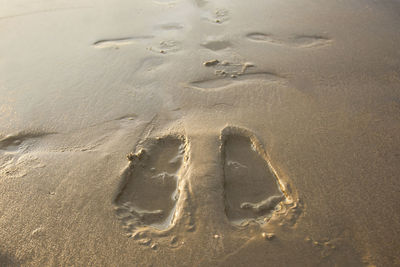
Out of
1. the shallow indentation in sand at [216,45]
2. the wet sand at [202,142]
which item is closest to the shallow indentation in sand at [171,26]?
the wet sand at [202,142]

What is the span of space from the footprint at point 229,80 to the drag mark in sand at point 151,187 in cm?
58

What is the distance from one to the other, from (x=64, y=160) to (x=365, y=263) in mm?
1584

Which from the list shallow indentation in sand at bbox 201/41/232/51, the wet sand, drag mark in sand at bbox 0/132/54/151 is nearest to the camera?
the wet sand

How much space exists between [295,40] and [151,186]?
1.97 m

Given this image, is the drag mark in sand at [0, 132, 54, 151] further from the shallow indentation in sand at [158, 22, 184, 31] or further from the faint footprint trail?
the faint footprint trail

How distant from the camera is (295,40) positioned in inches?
109

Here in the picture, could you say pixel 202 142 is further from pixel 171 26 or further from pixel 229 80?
pixel 171 26

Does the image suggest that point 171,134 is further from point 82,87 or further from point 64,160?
point 82,87

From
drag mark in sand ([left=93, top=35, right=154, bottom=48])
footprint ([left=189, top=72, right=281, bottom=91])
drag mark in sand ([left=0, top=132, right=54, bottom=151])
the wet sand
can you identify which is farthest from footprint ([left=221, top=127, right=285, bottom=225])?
drag mark in sand ([left=93, top=35, right=154, bottom=48])

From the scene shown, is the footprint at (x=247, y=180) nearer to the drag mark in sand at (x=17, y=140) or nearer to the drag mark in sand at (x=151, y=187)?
the drag mark in sand at (x=151, y=187)

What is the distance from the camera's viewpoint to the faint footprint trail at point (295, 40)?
2.73 m

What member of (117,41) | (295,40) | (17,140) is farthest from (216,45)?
(17,140)

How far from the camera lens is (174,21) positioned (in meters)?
3.14

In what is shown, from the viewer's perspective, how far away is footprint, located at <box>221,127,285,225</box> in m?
1.49
